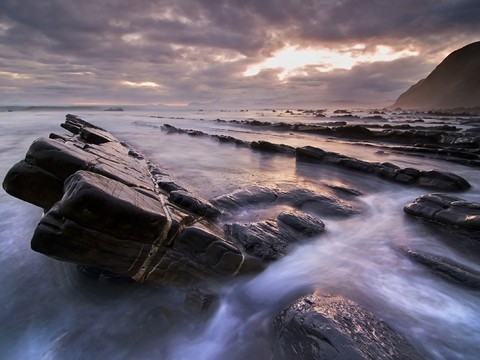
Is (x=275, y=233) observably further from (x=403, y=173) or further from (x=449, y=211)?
(x=403, y=173)

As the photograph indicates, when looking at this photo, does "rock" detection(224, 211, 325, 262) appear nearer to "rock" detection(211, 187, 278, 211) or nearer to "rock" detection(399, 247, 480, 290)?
"rock" detection(211, 187, 278, 211)

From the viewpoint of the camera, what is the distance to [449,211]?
5.88 m

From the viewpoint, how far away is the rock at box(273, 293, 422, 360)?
2.75 meters

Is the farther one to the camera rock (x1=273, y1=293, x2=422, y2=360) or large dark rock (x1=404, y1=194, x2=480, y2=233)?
large dark rock (x1=404, y1=194, x2=480, y2=233)

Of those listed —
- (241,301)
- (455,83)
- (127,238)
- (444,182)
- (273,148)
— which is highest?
(455,83)

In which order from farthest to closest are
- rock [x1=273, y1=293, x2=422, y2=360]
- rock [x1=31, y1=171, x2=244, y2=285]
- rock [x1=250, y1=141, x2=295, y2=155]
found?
1. rock [x1=250, y1=141, x2=295, y2=155]
2. rock [x1=31, y1=171, x2=244, y2=285]
3. rock [x1=273, y1=293, x2=422, y2=360]

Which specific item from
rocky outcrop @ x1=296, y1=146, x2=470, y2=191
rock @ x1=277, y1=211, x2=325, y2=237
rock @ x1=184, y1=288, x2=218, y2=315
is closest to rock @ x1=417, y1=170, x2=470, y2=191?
rocky outcrop @ x1=296, y1=146, x2=470, y2=191

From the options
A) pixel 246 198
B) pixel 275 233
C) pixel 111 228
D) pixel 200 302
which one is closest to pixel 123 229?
pixel 111 228

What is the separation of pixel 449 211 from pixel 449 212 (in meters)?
0.03

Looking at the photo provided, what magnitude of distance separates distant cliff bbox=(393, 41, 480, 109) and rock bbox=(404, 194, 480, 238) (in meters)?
87.2

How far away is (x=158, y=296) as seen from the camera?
4.18 m

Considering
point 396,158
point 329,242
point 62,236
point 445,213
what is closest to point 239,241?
point 329,242

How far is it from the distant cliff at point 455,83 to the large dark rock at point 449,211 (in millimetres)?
87247

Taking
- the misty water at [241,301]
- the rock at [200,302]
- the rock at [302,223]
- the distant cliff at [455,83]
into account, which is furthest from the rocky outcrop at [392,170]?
the distant cliff at [455,83]
